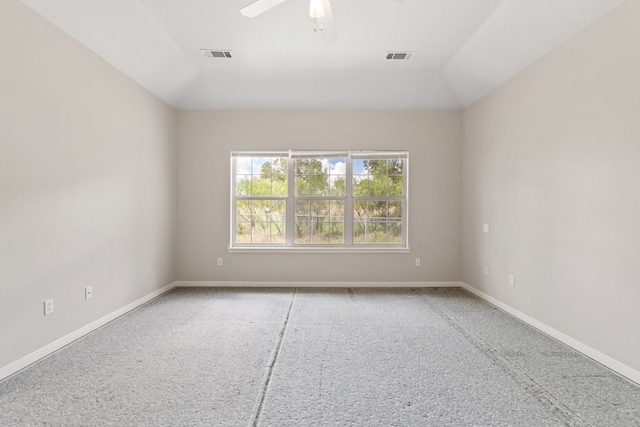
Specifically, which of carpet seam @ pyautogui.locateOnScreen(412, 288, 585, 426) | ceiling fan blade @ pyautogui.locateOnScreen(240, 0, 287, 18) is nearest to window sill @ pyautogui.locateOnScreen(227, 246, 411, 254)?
carpet seam @ pyautogui.locateOnScreen(412, 288, 585, 426)

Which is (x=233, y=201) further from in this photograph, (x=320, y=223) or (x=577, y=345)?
(x=577, y=345)

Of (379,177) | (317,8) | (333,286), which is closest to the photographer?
(317,8)

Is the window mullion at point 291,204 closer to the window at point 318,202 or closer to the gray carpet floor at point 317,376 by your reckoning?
the window at point 318,202

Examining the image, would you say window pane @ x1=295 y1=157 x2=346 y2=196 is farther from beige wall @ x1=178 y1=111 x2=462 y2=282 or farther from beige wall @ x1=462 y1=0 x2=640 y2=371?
beige wall @ x1=462 y1=0 x2=640 y2=371

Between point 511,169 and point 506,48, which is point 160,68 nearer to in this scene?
point 506,48

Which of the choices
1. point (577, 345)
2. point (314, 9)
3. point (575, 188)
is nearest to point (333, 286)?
point (577, 345)

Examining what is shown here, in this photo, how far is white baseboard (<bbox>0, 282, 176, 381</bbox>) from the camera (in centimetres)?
210

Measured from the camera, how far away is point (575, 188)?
2.57 meters

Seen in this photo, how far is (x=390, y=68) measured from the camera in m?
3.84

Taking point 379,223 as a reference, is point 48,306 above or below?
below

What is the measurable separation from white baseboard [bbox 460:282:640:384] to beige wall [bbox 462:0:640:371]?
0.13ft

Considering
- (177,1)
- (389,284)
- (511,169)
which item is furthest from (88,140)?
(511,169)

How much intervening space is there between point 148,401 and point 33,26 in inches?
109

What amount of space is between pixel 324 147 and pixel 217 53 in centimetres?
180
